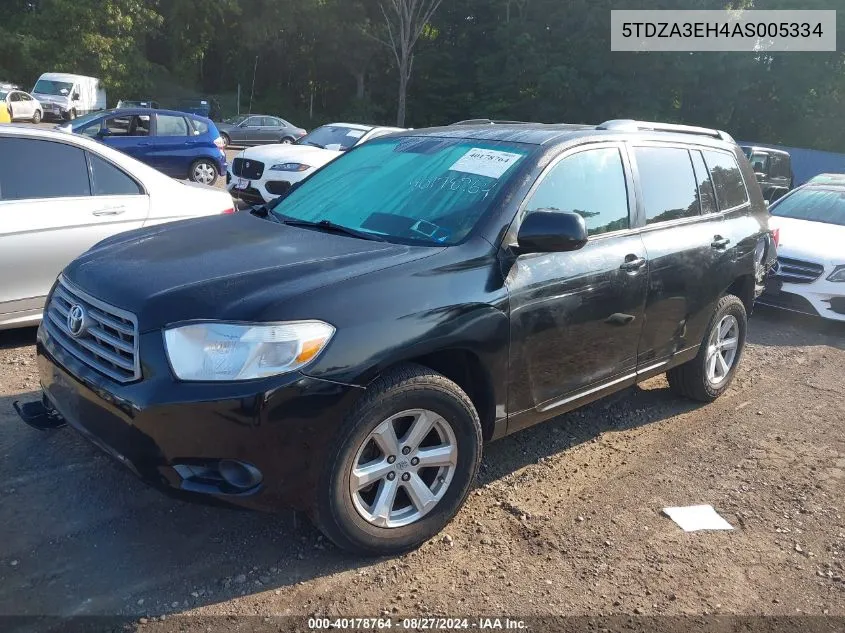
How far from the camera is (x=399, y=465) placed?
309 centimetres

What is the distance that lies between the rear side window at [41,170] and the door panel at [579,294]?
3.56 metres

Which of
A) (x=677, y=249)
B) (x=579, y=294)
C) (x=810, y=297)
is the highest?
(x=677, y=249)

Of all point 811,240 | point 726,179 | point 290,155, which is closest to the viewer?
point 726,179

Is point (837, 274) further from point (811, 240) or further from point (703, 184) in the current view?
point (703, 184)

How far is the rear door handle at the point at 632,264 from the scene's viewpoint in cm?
394

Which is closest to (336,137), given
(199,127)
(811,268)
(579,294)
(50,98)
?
(199,127)

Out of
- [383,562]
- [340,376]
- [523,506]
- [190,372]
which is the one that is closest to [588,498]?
[523,506]

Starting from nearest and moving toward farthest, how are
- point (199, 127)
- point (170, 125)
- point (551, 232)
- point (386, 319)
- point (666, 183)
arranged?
point (386, 319)
point (551, 232)
point (666, 183)
point (170, 125)
point (199, 127)

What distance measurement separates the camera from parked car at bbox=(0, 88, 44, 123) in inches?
1081

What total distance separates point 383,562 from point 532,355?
115cm

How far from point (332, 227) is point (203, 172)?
38.0ft

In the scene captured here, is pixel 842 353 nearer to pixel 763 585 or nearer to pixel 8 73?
pixel 763 585

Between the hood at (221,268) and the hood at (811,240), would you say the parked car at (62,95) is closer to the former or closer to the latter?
the hood at (811,240)

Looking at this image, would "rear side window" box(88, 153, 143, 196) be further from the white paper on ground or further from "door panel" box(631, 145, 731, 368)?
Result: the white paper on ground
